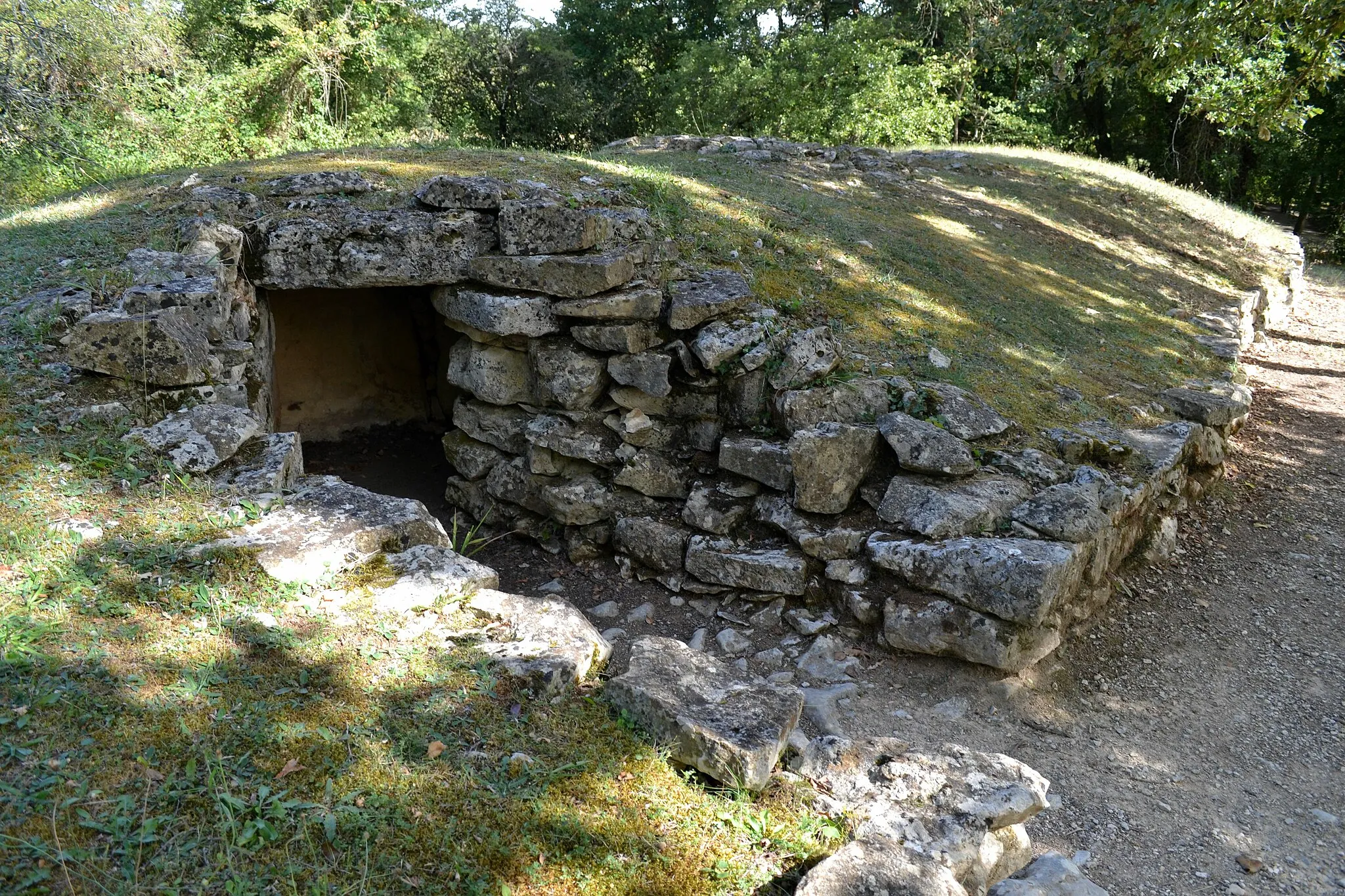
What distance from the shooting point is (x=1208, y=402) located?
24.1ft

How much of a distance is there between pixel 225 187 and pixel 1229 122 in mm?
10765

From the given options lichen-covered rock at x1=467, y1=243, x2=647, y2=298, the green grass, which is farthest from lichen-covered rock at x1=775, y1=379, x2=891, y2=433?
the green grass

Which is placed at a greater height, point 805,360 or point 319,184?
point 319,184

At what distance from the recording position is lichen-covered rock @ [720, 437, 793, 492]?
5910mm

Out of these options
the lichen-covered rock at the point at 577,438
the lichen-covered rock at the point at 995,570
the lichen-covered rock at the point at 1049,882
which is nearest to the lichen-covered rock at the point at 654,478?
the lichen-covered rock at the point at 577,438

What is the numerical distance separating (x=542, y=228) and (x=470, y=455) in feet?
6.65

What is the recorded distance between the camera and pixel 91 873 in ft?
7.46

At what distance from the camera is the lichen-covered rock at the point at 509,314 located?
→ 6449 mm

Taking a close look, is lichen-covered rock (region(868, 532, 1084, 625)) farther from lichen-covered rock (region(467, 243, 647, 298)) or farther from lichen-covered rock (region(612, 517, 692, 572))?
lichen-covered rock (region(467, 243, 647, 298))

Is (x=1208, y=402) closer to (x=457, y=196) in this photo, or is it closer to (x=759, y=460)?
(x=759, y=460)

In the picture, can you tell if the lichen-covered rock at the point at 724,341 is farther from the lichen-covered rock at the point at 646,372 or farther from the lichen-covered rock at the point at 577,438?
the lichen-covered rock at the point at 577,438

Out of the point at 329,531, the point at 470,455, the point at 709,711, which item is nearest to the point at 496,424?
the point at 470,455

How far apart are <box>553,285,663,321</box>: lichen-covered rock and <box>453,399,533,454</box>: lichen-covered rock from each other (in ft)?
3.34

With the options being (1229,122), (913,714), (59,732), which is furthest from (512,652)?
(1229,122)
